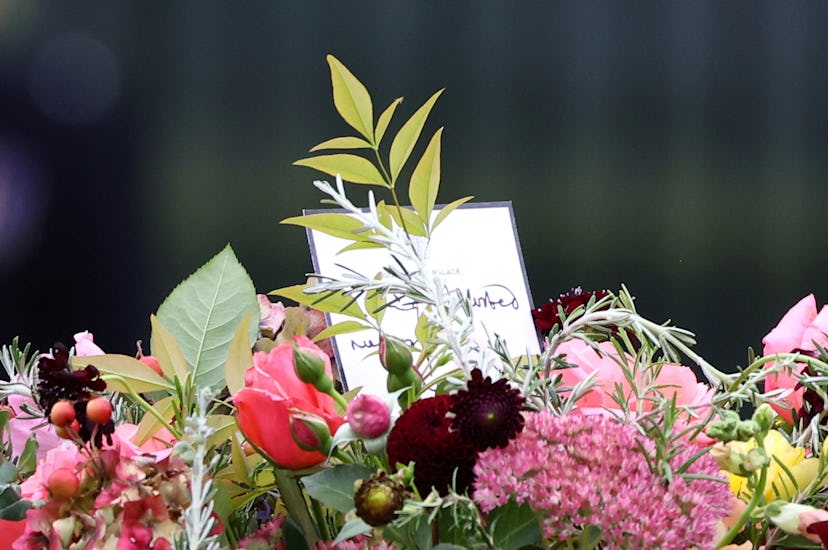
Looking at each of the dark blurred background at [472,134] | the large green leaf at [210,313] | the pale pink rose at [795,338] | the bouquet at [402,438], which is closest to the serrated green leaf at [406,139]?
the bouquet at [402,438]

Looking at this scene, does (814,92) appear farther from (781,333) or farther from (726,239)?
(781,333)

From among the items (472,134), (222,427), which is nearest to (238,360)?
(222,427)

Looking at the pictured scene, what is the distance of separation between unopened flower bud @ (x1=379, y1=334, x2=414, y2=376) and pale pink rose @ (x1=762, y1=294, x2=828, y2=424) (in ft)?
0.65

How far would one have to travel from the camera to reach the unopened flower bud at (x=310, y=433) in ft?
1.04

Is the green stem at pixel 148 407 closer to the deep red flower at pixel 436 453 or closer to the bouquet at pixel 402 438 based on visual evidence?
the bouquet at pixel 402 438

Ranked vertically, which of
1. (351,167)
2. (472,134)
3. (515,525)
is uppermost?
(351,167)

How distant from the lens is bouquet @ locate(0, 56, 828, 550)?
0.92 feet

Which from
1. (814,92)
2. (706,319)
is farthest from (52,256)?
Result: (814,92)

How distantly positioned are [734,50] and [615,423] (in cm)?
412

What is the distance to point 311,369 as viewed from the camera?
0.34 meters

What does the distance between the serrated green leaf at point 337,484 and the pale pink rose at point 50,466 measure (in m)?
0.09

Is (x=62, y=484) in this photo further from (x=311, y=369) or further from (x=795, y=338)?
(x=795, y=338)

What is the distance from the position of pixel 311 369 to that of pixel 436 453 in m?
0.07

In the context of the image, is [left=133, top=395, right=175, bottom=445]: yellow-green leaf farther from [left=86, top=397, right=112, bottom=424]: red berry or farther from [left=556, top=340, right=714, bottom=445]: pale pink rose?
[left=556, top=340, right=714, bottom=445]: pale pink rose
